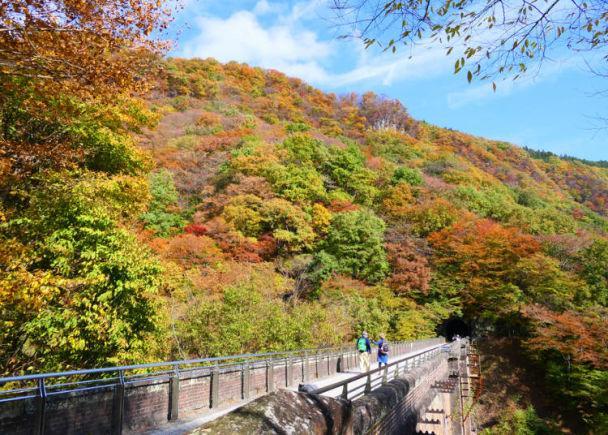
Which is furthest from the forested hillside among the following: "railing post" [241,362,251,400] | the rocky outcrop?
the rocky outcrop

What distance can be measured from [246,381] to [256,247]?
20.6m

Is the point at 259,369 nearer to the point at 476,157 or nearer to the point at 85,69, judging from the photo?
the point at 85,69

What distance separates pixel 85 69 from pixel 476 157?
264ft

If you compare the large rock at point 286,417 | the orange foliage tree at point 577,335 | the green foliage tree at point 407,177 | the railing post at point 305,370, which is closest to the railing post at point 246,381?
the railing post at point 305,370

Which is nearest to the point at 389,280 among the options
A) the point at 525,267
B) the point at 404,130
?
the point at 525,267

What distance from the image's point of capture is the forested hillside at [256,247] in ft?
31.6

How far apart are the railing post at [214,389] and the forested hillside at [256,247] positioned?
2.37 m

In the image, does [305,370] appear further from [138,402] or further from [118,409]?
[118,409]

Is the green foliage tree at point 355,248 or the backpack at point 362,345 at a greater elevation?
the green foliage tree at point 355,248

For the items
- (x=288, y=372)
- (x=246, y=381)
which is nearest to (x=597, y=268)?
(x=288, y=372)

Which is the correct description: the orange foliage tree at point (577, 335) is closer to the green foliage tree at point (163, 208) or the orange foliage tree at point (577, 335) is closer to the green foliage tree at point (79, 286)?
the green foliage tree at point (79, 286)

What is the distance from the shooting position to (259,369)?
10992 mm

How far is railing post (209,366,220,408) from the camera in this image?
8688 millimetres

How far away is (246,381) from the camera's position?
10062 mm
